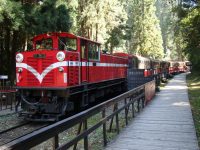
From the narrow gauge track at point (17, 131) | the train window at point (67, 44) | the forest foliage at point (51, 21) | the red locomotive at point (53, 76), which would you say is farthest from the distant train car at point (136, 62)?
the narrow gauge track at point (17, 131)

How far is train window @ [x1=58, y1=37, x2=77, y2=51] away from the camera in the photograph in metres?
13.1

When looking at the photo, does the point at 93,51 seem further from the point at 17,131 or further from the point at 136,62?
the point at 136,62

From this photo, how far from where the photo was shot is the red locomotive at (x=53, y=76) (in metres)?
11.9

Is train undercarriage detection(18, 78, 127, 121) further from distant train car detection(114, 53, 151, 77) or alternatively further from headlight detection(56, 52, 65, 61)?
distant train car detection(114, 53, 151, 77)

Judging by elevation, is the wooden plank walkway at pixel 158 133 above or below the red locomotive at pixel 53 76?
below

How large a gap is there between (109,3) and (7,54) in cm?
1378

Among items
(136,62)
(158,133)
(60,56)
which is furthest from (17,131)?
(136,62)

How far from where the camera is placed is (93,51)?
15266 mm

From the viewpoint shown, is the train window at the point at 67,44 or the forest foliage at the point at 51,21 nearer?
the train window at the point at 67,44

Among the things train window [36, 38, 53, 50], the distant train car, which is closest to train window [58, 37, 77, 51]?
train window [36, 38, 53, 50]

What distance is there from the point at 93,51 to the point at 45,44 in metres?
2.62

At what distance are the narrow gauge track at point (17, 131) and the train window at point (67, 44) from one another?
3248 millimetres

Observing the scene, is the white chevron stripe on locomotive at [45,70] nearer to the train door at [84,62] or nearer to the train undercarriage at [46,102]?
the train undercarriage at [46,102]

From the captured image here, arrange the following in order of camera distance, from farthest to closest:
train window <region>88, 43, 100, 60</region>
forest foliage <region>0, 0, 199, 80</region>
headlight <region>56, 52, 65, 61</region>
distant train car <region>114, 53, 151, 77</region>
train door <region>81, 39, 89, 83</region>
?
1. distant train car <region>114, 53, 151, 77</region>
2. forest foliage <region>0, 0, 199, 80</region>
3. train window <region>88, 43, 100, 60</region>
4. train door <region>81, 39, 89, 83</region>
5. headlight <region>56, 52, 65, 61</region>
